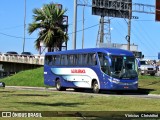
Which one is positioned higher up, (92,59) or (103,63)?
(92,59)

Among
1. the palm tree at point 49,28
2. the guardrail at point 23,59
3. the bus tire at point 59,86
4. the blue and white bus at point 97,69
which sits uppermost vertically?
the palm tree at point 49,28

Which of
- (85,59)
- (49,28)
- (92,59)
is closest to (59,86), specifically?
(85,59)

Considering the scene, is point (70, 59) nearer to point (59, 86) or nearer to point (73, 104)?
point (59, 86)

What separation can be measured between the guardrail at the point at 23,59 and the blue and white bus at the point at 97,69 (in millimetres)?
36578

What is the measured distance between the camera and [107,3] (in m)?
64.3

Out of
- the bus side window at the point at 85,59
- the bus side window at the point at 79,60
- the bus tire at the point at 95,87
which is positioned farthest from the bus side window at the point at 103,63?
the bus side window at the point at 79,60

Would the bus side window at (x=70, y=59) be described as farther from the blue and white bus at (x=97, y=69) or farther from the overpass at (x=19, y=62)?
the overpass at (x=19, y=62)

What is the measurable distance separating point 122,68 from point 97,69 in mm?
1842

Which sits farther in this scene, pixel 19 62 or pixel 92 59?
pixel 19 62

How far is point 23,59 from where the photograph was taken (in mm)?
78312

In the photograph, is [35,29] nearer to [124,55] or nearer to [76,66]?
[76,66]

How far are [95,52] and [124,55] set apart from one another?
2096 millimetres

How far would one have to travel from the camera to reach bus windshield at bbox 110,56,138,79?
29.9 m

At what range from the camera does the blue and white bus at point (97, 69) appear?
29.9 m
